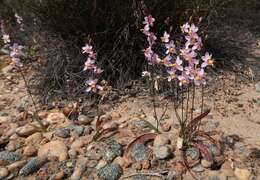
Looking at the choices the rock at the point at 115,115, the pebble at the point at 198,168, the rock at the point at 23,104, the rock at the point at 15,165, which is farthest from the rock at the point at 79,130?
the pebble at the point at 198,168

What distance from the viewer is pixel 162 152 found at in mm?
2830

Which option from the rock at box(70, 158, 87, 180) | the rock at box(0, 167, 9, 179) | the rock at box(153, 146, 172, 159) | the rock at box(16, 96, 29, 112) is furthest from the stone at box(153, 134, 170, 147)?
the rock at box(16, 96, 29, 112)

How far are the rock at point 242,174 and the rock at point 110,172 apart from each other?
0.72 meters

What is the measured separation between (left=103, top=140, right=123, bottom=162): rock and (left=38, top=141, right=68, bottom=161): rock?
0.28 metres

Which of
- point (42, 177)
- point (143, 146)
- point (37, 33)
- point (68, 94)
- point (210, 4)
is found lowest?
point (42, 177)

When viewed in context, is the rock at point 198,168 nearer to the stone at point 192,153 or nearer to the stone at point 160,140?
the stone at point 192,153

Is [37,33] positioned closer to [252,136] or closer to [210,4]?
[210,4]

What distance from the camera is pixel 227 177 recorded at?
266 cm

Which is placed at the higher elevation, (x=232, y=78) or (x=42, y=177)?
(x=232, y=78)

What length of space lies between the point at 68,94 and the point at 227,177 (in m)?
1.71

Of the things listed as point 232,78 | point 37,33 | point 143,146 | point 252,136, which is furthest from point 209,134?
point 37,33

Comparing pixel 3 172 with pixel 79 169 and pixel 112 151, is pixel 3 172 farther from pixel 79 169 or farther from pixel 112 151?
pixel 112 151

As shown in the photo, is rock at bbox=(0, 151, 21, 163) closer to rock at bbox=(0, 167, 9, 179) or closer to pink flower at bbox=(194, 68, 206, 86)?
rock at bbox=(0, 167, 9, 179)

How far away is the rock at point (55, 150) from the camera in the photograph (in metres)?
2.98
